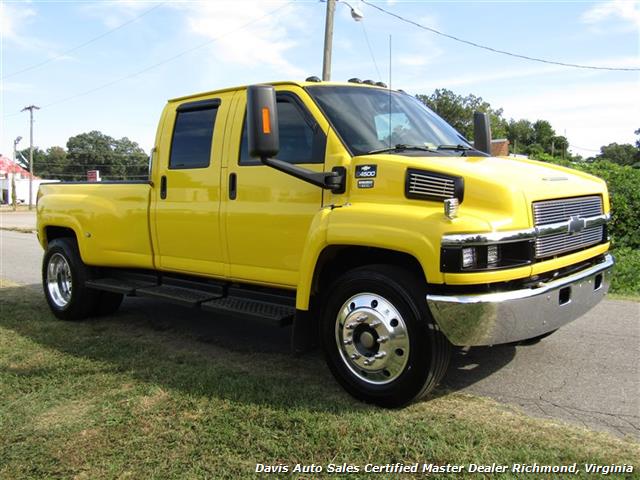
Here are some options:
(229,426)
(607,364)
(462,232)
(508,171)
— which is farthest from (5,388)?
(607,364)

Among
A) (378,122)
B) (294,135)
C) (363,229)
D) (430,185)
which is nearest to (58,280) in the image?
(294,135)

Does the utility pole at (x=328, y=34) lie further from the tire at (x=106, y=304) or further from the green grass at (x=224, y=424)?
the green grass at (x=224, y=424)

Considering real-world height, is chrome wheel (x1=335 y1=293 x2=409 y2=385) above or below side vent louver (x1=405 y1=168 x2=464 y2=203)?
below

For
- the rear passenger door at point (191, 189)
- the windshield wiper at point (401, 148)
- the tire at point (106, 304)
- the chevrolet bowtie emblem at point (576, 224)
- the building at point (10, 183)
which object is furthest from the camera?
the building at point (10, 183)

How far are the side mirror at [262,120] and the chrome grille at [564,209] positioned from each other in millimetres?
1725

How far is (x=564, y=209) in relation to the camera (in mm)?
3889

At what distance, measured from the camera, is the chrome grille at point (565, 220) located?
12.0 ft

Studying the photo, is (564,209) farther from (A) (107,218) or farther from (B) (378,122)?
(A) (107,218)

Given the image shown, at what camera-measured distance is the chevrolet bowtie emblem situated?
12.8 ft

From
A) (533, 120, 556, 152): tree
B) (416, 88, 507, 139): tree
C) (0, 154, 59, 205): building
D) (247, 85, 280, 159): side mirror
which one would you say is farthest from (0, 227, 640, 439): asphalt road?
(533, 120, 556, 152): tree

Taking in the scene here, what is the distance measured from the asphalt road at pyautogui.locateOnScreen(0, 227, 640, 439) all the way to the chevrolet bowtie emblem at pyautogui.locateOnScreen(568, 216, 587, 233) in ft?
3.78

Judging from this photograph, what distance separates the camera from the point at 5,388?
4.33 metres

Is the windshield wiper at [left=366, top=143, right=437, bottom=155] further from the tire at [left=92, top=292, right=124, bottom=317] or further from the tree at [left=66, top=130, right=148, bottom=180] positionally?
the tree at [left=66, top=130, right=148, bottom=180]

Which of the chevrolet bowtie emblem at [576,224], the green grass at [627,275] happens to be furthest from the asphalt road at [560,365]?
the green grass at [627,275]
